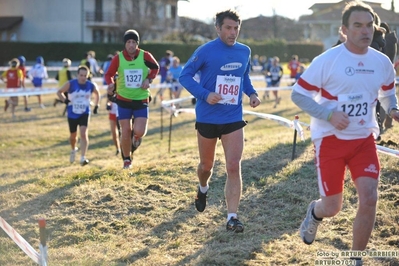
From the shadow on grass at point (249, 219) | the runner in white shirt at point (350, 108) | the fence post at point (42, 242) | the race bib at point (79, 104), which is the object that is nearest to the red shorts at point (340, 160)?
the runner in white shirt at point (350, 108)

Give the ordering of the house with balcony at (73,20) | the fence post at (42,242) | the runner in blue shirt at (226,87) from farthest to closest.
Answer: the house with balcony at (73,20) < the runner in blue shirt at (226,87) < the fence post at (42,242)

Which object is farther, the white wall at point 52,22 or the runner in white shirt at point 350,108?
the white wall at point 52,22

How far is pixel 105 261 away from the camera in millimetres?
5812

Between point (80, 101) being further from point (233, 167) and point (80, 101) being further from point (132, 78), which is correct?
point (233, 167)

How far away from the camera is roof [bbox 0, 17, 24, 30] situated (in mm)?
61841

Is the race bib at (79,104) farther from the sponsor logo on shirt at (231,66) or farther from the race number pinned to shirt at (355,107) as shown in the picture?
the race number pinned to shirt at (355,107)

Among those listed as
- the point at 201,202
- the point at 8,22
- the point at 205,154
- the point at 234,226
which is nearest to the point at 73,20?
the point at 8,22

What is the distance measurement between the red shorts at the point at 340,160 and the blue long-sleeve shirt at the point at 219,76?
1418 millimetres

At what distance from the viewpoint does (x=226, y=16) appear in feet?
20.0

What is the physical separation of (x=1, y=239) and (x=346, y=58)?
402cm

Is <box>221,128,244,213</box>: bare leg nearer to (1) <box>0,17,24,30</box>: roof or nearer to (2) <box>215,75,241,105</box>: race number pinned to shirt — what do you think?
(2) <box>215,75,241,105</box>: race number pinned to shirt

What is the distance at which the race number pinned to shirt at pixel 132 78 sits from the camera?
9.80m

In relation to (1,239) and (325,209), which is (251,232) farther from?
(1,239)

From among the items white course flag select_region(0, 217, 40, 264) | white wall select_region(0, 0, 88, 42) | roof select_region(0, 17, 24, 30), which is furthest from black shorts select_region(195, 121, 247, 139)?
roof select_region(0, 17, 24, 30)
